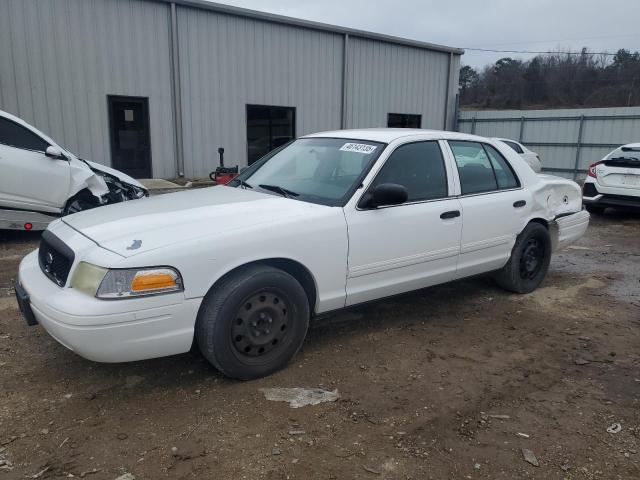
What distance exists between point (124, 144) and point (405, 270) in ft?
35.8

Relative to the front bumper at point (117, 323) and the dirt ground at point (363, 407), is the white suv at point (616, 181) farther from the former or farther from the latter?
the front bumper at point (117, 323)

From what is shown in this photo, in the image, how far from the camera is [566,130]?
19.2 metres

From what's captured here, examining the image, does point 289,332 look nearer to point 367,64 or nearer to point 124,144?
point 124,144

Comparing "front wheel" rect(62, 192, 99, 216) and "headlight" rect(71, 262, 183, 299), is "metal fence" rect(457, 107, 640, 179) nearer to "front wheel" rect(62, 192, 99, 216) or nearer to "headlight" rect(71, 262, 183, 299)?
"front wheel" rect(62, 192, 99, 216)

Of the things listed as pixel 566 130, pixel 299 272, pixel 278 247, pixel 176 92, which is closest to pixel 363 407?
pixel 299 272

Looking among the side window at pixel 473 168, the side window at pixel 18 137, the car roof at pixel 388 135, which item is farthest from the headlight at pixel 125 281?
the side window at pixel 18 137

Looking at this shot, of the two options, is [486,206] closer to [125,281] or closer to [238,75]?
[125,281]

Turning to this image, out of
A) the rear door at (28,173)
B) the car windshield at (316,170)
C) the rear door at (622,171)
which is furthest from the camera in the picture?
the rear door at (622,171)

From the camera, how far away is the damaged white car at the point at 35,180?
6.96 m

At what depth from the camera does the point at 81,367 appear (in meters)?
3.56

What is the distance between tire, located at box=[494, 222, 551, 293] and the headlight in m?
3.44

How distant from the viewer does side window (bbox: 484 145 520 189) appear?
16.1ft

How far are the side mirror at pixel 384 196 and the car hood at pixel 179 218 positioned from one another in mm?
348

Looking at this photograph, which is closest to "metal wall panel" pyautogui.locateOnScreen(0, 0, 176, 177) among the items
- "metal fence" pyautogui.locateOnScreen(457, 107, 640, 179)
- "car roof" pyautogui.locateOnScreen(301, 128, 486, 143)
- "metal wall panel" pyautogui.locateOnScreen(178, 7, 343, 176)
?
"metal wall panel" pyautogui.locateOnScreen(178, 7, 343, 176)
